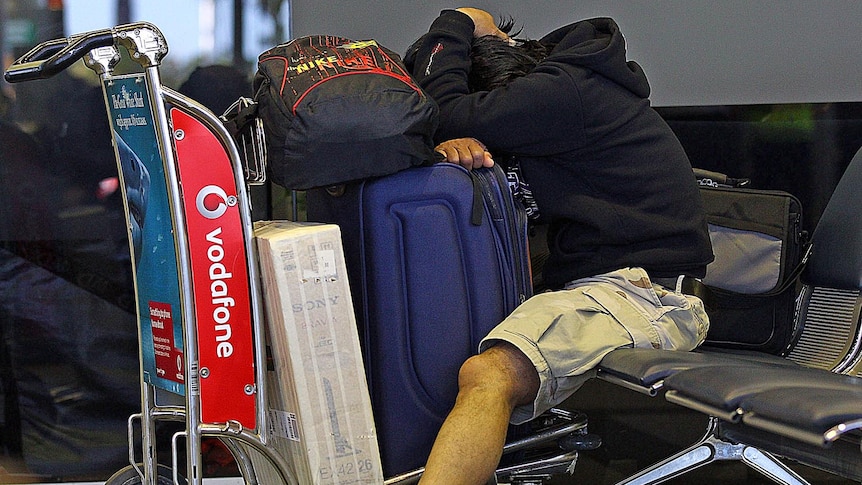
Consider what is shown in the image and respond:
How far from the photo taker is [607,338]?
1.74 m

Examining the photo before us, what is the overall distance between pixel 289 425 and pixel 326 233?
13.5 inches

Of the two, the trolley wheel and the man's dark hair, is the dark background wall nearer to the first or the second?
the man's dark hair

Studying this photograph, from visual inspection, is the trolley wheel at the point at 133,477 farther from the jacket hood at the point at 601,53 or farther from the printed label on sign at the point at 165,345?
the jacket hood at the point at 601,53

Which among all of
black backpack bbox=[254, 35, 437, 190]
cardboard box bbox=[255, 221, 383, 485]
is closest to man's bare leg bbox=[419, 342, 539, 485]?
cardboard box bbox=[255, 221, 383, 485]

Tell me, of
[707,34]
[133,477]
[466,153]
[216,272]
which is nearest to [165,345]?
[216,272]

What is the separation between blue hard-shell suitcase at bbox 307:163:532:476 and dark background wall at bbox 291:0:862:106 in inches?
50.1

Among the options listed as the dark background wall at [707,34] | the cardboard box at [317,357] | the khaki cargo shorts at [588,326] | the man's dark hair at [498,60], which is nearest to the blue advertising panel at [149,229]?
the cardboard box at [317,357]

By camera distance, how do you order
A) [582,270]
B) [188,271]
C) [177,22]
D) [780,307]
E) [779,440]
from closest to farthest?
[779,440]
[188,271]
[582,270]
[780,307]
[177,22]

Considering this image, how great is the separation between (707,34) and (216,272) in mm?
1979

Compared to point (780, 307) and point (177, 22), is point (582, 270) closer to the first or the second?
point (780, 307)

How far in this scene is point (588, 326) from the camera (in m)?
1.75

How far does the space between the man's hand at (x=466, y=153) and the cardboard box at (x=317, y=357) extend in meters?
0.32

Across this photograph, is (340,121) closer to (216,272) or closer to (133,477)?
(216,272)

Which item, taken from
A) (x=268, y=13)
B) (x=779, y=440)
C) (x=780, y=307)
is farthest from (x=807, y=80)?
(x=779, y=440)
